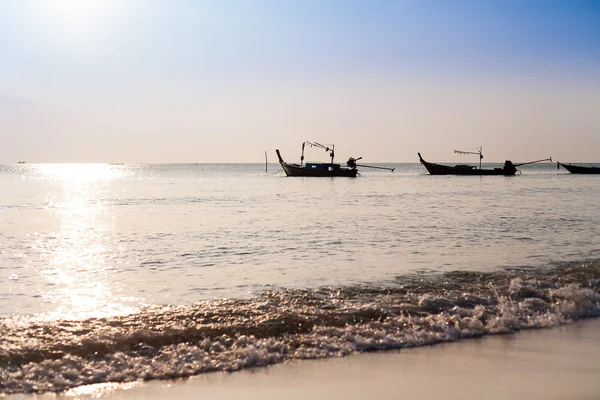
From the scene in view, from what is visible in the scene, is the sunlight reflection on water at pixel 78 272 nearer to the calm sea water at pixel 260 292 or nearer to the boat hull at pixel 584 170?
the calm sea water at pixel 260 292

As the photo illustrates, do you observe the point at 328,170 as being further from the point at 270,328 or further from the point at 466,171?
the point at 270,328

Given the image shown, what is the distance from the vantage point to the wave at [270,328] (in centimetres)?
662

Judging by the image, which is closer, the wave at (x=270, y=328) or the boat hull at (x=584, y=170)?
the wave at (x=270, y=328)

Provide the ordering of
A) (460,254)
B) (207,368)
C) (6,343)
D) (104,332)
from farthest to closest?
1. (460,254)
2. (104,332)
3. (6,343)
4. (207,368)

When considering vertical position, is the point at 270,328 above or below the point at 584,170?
below

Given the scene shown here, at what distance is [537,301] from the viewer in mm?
9391

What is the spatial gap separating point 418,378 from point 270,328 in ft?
8.54

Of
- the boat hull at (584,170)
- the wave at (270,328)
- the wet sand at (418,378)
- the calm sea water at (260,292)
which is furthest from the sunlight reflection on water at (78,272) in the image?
the boat hull at (584,170)

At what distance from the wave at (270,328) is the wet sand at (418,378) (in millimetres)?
343

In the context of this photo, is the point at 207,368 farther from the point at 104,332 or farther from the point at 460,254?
the point at 460,254

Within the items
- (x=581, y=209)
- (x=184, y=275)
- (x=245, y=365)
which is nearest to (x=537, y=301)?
(x=245, y=365)

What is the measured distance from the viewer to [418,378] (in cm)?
606

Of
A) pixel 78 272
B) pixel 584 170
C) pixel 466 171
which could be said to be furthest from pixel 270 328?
pixel 584 170

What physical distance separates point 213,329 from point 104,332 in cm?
146
